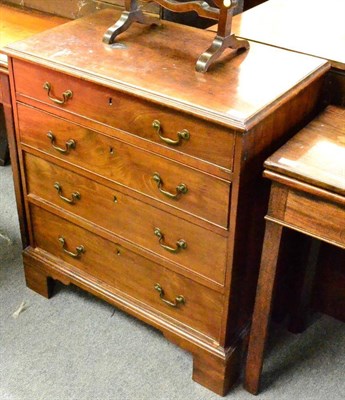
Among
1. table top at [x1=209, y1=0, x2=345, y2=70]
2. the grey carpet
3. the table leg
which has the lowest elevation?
the grey carpet

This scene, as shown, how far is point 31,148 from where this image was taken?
5.80 ft

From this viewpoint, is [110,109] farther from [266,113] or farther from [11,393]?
[11,393]

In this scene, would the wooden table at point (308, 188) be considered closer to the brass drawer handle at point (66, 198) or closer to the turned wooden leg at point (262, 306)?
the turned wooden leg at point (262, 306)

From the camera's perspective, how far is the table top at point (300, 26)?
5.32 ft

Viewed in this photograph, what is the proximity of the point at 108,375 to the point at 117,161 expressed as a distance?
643 mm

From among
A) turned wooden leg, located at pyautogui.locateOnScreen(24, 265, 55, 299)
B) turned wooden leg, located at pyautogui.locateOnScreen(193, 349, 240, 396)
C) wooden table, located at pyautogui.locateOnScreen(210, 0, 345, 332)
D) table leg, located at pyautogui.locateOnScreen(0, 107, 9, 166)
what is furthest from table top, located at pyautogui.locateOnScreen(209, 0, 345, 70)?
table leg, located at pyautogui.locateOnScreen(0, 107, 9, 166)

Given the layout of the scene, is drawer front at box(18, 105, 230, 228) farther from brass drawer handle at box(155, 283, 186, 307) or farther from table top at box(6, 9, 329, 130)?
brass drawer handle at box(155, 283, 186, 307)

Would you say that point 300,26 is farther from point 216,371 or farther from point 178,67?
point 216,371

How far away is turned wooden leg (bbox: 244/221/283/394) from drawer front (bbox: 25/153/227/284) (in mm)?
102

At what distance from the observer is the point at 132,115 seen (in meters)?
1.46

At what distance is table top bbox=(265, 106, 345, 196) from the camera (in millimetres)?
1266

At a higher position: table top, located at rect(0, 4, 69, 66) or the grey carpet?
table top, located at rect(0, 4, 69, 66)

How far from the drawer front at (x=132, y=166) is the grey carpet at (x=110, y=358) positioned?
560mm

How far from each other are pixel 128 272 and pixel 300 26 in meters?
0.86
